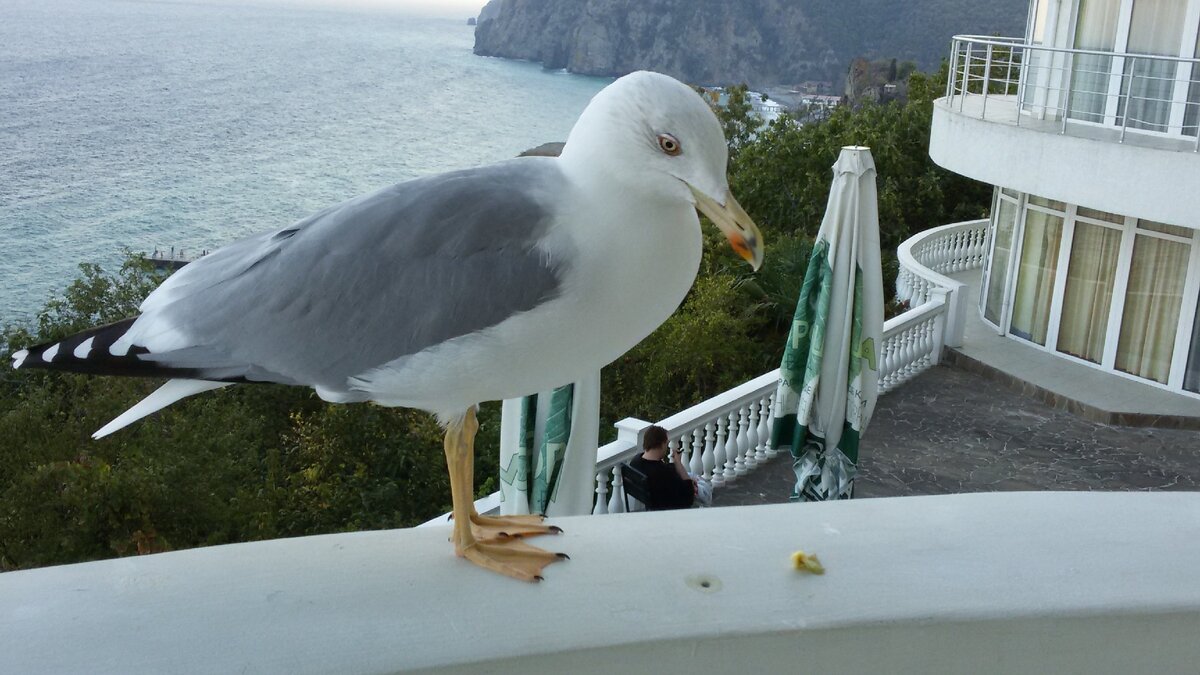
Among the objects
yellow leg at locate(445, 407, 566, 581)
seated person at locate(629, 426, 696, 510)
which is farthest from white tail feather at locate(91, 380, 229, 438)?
seated person at locate(629, 426, 696, 510)

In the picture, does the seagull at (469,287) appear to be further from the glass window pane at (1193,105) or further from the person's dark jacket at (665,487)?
the glass window pane at (1193,105)

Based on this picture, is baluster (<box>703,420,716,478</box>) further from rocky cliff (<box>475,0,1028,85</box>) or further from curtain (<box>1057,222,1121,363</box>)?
rocky cliff (<box>475,0,1028,85</box>)

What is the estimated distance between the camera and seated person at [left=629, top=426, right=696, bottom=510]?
6867mm

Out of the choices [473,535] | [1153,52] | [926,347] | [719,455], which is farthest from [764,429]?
[473,535]

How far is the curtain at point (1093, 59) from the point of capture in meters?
12.6

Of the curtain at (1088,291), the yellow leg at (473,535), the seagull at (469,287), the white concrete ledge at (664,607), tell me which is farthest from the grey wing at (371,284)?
the curtain at (1088,291)

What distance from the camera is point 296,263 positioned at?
7.10ft

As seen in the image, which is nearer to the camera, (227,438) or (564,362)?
(564,362)

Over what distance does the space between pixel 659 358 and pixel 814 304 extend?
24.2 ft

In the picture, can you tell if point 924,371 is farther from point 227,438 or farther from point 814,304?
point 227,438

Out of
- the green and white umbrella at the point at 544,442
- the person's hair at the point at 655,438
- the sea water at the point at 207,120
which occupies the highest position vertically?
the green and white umbrella at the point at 544,442

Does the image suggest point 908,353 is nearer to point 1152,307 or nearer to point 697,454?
point 1152,307

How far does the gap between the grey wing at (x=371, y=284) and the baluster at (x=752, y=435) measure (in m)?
7.45

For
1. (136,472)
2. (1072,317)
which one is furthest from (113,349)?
(1072,317)
